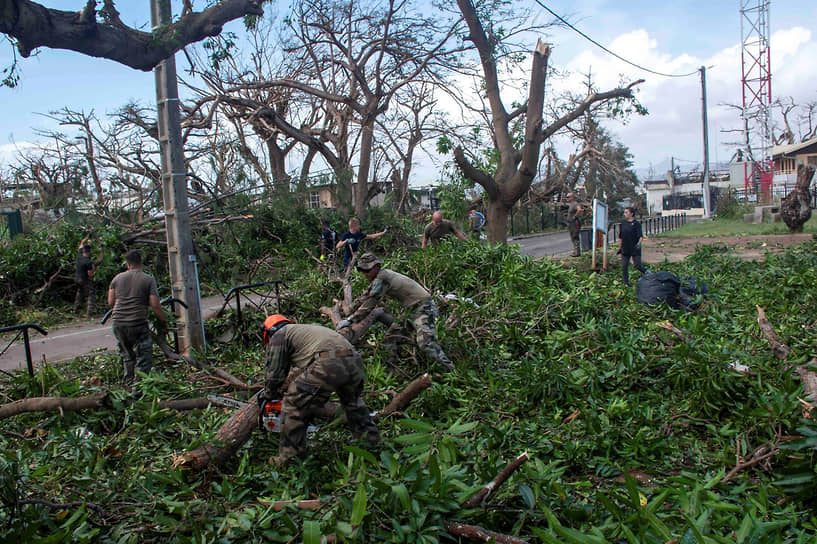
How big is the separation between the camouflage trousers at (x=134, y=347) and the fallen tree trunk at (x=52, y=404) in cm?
102

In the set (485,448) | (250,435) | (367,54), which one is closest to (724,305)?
(485,448)

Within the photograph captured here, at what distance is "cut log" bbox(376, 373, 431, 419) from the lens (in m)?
4.36

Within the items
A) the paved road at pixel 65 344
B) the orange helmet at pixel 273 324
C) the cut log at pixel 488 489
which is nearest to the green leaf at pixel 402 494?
the cut log at pixel 488 489

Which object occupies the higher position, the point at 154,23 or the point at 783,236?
the point at 154,23

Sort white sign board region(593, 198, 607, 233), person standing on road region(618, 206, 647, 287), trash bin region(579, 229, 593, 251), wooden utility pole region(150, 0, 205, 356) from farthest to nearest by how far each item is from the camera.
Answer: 1. trash bin region(579, 229, 593, 251)
2. white sign board region(593, 198, 607, 233)
3. person standing on road region(618, 206, 647, 287)
4. wooden utility pole region(150, 0, 205, 356)

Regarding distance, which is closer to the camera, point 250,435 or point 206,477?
point 206,477

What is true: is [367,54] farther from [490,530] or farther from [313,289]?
[490,530]

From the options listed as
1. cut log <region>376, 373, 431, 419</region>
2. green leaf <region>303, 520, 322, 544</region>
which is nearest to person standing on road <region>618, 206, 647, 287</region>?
cut log <region>376, 373, 431, 419</region>

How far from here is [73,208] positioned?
12367 millimetres

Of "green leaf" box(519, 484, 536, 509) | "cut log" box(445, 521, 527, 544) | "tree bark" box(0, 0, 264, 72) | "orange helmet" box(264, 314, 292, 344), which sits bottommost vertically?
"cut log" box(445, 521, 527, 544)

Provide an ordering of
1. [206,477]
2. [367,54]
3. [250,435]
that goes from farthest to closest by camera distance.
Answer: [367,54] → [250,435] → [206,477]

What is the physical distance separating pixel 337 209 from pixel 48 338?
33.1ft

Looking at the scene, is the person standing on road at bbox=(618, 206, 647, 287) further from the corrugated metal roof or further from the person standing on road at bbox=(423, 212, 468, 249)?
the corrugated metal roof

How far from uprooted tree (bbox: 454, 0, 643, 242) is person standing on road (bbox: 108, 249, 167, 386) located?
7.25 meters
